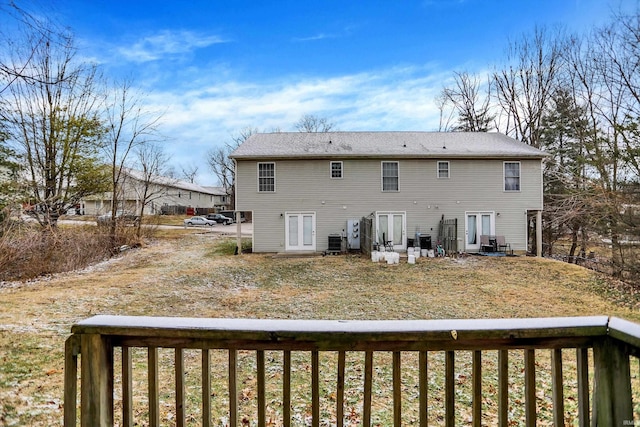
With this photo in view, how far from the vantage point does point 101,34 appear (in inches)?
191

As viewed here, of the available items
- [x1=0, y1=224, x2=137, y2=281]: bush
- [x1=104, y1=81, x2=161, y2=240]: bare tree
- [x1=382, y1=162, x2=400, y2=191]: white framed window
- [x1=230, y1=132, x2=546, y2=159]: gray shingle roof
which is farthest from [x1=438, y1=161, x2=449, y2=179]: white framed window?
[x1=0, y1=224, x2=137, y2=281]: bush

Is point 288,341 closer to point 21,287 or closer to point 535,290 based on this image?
point 535,290

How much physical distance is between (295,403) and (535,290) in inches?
333

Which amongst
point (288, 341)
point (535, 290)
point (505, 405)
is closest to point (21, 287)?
point (288, 341)

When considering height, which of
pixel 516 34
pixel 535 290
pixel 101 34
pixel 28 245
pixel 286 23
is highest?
pixel 516 34

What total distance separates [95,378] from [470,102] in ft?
91.1

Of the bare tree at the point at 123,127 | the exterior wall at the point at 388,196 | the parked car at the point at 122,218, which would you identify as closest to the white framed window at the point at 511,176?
the exterior wall at the point at 388,196

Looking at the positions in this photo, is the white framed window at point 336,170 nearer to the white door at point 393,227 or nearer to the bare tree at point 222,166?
the white door at point 393,227

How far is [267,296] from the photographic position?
8305 mm

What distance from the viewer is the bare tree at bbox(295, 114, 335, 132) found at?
31406mm

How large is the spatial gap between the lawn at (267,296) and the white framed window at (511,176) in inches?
139

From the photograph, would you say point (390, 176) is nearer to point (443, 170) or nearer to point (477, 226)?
point (443, 170)

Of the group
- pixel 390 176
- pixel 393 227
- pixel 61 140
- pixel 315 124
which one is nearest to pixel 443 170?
pixel 390 176

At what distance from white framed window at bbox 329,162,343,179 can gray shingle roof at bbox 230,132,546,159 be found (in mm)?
419
